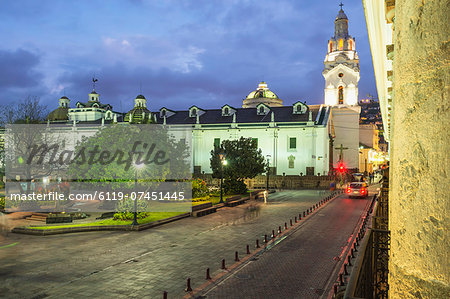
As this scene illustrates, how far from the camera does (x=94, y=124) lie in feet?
204

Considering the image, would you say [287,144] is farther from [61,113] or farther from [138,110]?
Result: [61,113]

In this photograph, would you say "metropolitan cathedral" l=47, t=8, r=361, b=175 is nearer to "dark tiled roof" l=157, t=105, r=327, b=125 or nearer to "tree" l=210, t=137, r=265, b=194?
"dark tiled roof" l=157, t=105, r=327, b=125

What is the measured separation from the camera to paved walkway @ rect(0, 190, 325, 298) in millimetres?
9555

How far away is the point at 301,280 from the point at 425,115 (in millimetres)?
9776

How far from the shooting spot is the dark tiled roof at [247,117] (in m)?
54.1

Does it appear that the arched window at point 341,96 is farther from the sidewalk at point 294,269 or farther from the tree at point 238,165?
the sidewalk at point 294,269

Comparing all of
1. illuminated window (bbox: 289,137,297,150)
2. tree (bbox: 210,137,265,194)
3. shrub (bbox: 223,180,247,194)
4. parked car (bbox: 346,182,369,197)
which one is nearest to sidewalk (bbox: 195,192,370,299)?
parked car (bbox: 346,182,369,197)

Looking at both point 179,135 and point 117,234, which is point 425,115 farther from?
point 179,135

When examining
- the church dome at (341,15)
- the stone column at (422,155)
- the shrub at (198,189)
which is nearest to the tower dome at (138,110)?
the shrub at (198,189)

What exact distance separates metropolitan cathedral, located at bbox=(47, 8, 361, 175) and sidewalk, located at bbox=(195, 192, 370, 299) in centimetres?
3302

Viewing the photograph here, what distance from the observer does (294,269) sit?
1155 cm

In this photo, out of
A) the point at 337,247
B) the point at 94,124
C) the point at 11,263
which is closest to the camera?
the point at 11,263

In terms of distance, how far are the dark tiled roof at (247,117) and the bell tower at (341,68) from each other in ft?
13.3

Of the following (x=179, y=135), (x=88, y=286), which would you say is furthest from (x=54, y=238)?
(x=179, y=135)
